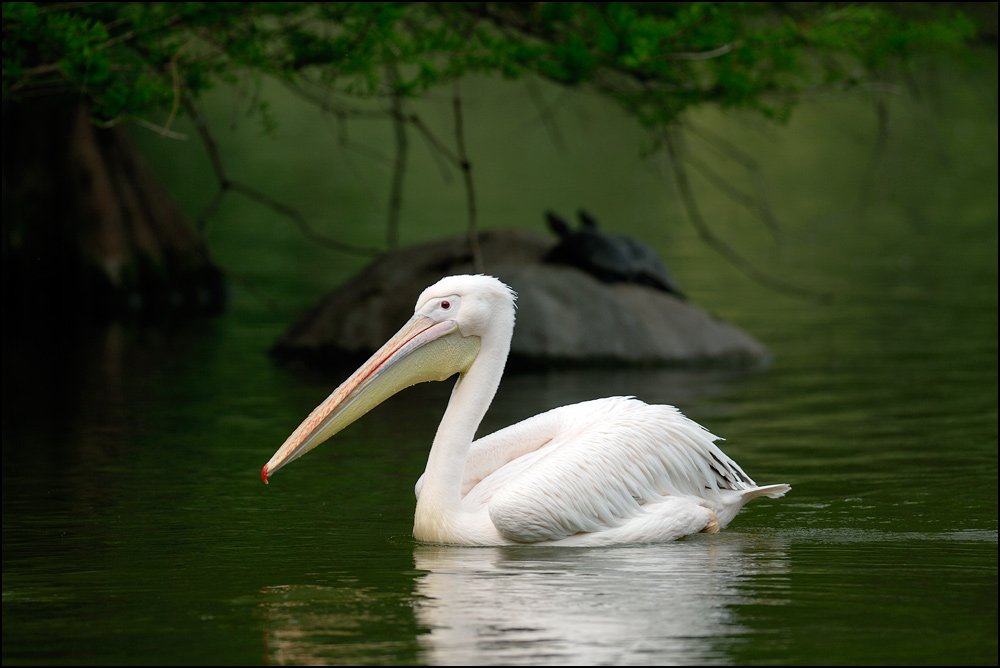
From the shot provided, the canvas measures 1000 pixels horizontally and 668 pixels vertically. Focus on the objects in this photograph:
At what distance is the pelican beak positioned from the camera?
599 centimetres

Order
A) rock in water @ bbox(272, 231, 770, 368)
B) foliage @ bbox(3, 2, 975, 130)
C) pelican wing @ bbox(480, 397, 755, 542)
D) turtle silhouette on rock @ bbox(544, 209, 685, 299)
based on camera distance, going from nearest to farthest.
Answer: pelican wing @ bbox(480, 397, 755, 542)
foliage @ bbox(3, 2, 975, 130)
rock in water @ bbox(272, 231, 770, 368)
turtle silhouette on rock @ bbox(544, 209, 685, 299)

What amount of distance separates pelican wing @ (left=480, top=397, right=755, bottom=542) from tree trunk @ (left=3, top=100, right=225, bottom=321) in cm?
1052

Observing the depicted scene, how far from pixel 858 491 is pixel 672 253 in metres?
14.2

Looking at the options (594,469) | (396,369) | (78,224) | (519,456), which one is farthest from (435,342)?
(78,224)

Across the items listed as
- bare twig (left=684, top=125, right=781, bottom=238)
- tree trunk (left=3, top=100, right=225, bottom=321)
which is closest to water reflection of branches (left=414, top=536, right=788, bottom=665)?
bare twig (left=684, top=125, right=781, bottom=238)

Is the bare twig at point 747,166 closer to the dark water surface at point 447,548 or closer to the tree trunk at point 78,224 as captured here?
the dark water surface at point 447,548

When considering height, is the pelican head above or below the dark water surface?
above

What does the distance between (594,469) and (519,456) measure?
60 centimetres

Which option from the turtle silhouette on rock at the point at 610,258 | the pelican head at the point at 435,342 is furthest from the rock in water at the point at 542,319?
the pelican head at the point at 435,342

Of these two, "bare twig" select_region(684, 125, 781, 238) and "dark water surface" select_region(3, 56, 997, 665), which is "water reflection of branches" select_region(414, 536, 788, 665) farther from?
"bare twig" select_region(684, 125, 781, 238)

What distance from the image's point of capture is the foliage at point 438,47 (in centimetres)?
755

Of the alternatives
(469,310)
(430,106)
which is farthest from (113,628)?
(430,106)

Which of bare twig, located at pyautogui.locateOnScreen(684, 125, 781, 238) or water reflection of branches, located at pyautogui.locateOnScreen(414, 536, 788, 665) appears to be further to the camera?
bare twig, located at pyautogui.locateOnScreen(684, 125, 781, 238)

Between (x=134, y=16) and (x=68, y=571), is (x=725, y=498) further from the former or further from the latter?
(x=134, y=16)
